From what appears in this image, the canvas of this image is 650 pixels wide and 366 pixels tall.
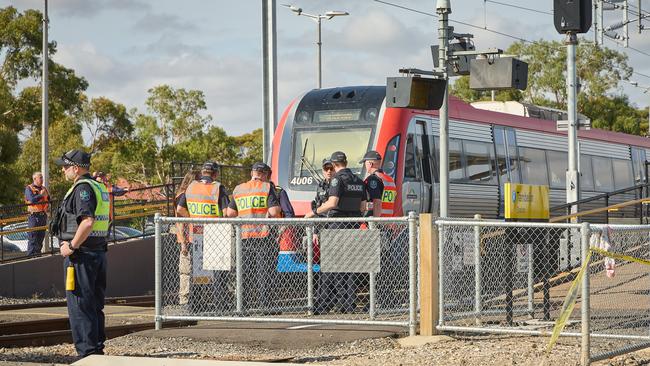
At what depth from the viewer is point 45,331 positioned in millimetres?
13984

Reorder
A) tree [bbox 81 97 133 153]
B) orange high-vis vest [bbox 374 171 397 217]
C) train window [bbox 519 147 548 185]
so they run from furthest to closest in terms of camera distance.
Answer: tree [bbox 81 97 133 153], train window [bbox 519 147 548 185], orange high-vis vest [bbox 374 171 397 217]

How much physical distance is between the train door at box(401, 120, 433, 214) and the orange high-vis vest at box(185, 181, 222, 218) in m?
5.42

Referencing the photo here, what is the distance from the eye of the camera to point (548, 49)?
60031 millimetres

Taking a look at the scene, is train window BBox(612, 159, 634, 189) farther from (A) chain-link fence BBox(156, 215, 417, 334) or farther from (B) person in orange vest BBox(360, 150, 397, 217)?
(A) chain-link fence BBox(156, 215, 417, 334)

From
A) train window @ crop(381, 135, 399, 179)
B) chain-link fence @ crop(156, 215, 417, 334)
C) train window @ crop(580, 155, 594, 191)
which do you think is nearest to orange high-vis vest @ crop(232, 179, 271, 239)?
chain-link fence @ crop(156, 215, 417, 334)

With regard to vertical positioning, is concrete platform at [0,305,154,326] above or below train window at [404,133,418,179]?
below

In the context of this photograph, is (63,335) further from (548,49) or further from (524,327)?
(548,49)

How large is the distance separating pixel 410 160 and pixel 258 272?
25.3 feet

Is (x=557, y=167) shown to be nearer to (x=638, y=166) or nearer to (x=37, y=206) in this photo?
(x=638, y=166)

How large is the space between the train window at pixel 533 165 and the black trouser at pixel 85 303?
15474 mm

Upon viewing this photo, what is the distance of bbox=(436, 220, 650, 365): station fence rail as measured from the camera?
10648 mm

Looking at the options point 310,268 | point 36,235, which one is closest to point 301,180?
point 36,235

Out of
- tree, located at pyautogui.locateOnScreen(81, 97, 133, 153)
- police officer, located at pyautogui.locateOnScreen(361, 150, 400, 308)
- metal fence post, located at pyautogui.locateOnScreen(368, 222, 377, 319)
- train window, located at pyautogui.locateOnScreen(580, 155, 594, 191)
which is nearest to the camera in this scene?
police officer, located at pyautogui.locateOnScreen(361, 150, 400, 308)

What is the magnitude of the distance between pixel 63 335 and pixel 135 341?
198 centimetres
